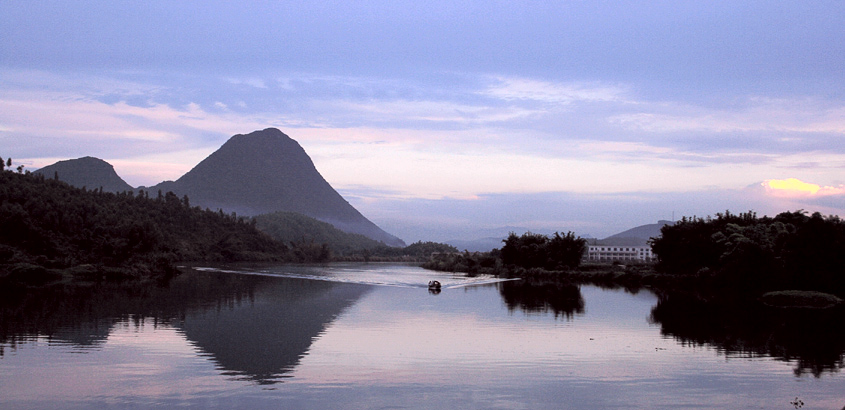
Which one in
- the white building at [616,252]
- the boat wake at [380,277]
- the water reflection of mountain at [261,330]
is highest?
the white building at [616,252]

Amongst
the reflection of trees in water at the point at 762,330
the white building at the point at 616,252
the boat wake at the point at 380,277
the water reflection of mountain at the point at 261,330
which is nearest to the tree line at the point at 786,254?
the reflection of trees in water at the point at 762,330

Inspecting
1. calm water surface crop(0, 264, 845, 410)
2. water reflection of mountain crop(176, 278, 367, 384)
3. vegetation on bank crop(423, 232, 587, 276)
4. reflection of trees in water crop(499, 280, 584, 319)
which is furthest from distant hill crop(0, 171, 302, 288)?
vegetation on bank crop(423, 232, 587, 276)

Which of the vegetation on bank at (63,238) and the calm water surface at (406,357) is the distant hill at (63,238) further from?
the calm water surface at (406,357)

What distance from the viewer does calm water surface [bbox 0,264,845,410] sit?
14.8 metres

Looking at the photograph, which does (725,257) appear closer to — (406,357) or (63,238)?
(406,357)

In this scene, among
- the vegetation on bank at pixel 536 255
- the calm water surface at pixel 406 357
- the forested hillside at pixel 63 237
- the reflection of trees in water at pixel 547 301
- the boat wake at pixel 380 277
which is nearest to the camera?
the calm water surface at pixel 406 357

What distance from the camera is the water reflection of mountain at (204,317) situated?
67.3 feet

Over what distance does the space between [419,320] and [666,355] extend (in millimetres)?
12412

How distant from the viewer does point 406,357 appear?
20.4m

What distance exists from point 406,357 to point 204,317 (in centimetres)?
1343

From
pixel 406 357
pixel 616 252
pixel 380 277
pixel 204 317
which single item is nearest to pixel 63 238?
pixel 380 277

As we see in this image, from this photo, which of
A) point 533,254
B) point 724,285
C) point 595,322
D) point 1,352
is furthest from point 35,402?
point 533,254

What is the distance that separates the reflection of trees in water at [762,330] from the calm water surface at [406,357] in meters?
0.10

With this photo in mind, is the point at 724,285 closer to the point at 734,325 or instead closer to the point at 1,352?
the point at 734,325
